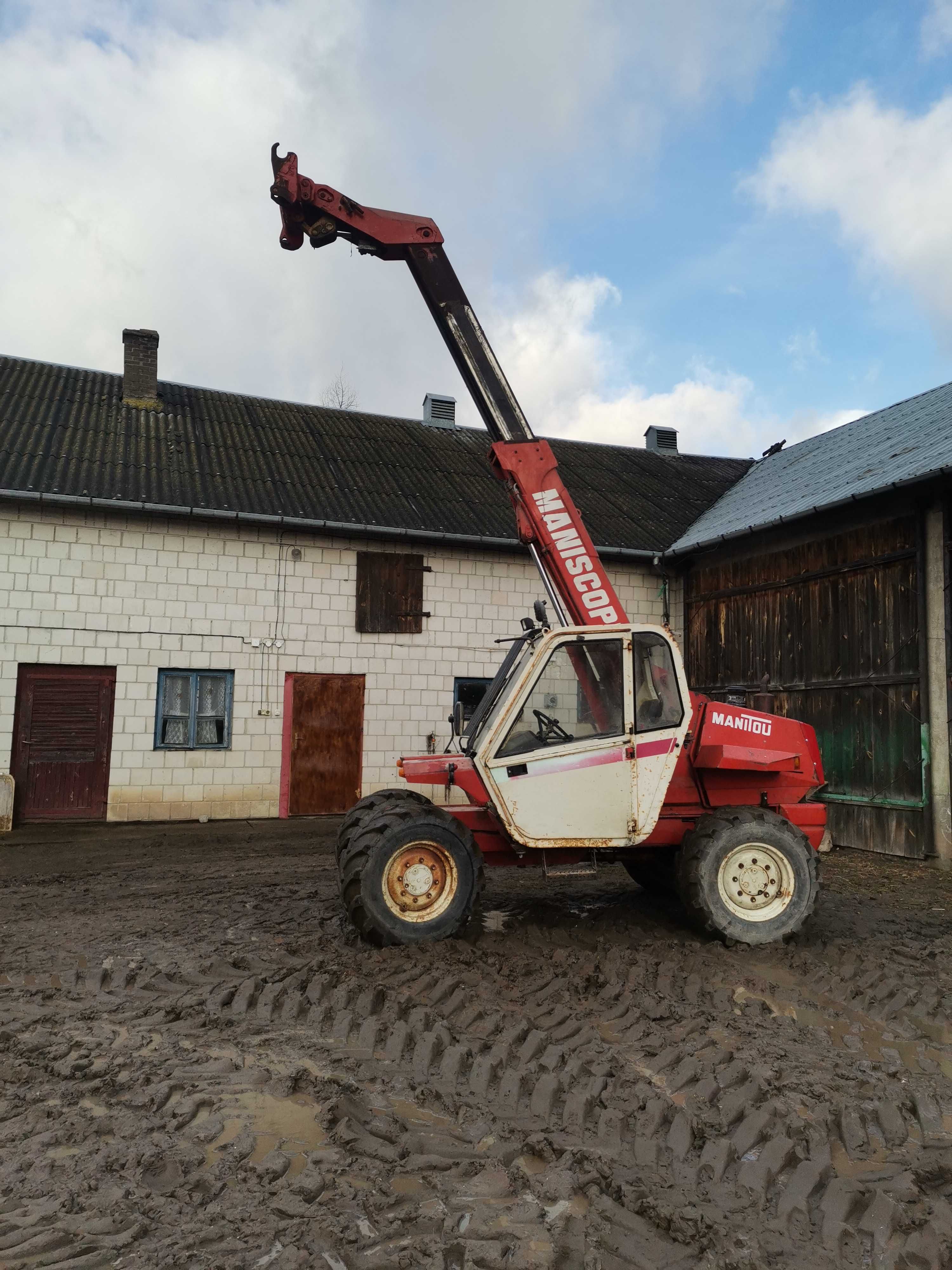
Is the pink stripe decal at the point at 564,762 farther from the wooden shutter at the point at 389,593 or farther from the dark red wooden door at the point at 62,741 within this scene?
the dark red wooden door at the point at 62,741

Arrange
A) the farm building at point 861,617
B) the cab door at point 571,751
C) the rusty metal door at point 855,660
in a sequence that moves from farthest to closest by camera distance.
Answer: the rusty metal door at point 855,660 < the farm building at point 861,617 < the cab door at point 571,751

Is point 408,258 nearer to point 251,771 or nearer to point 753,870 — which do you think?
point 753,870

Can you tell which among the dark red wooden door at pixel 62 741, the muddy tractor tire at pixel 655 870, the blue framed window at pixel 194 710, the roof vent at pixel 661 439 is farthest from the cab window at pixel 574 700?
the roof vent at pixel 661 439

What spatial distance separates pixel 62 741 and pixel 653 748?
8.68m

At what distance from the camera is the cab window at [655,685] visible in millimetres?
5648

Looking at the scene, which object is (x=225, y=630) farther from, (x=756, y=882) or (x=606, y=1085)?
(x=606, y=1085)

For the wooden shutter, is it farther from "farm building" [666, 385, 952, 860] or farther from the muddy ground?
the muddy ground

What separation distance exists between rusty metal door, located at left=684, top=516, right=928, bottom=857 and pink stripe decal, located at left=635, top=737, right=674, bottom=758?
520 cm

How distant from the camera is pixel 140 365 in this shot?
574 inches

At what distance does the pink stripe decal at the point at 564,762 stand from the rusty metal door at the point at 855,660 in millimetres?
5543

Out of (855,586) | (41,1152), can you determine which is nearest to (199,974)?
(41,1152)

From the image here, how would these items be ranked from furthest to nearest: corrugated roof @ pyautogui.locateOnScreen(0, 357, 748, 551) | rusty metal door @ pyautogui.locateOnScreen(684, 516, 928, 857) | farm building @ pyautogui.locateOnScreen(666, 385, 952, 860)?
corrugated roof @ pyautogui.locateOnScreen(0, 357, 748, 551)
rusty metal door @ pyautogui.locateOnScreen(684, 516, 928, 857)
farm building @ pyautogui.locateOnScreen(666, 385, 952, 860)

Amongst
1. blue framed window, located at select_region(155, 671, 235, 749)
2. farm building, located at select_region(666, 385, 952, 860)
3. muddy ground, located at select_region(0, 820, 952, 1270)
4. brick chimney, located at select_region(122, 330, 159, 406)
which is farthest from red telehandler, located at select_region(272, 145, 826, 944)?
brick chimney, located at select_region(122, 330, 159, 406)

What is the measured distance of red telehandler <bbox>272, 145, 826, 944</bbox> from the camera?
17.5ft
